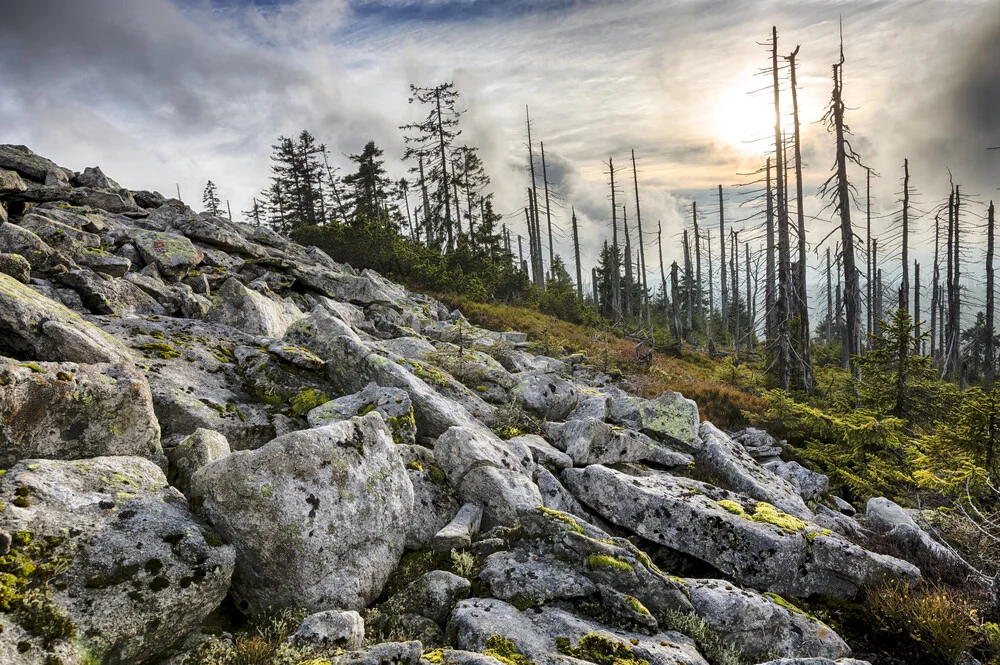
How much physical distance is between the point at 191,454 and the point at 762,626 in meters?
7.78

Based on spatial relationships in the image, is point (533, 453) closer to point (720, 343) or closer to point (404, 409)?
point (404, 409)

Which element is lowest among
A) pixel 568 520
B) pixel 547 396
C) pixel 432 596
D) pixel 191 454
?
pixel 432 596

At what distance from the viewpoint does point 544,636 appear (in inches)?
194

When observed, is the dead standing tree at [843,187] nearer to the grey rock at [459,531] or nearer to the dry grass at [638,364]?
the dry grass at [638,364]

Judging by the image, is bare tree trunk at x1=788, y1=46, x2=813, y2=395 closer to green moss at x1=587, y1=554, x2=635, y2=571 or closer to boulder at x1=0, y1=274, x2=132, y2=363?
green moss at x1=587, y1=554, x2=635, y2=571

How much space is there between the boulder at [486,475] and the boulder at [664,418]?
190 inches

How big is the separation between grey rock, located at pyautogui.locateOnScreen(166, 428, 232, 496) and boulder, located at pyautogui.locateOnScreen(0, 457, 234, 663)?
29.8 inches

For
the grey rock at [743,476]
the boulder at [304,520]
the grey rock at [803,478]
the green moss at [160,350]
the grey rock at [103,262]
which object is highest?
→ the grey rock at [103,262]

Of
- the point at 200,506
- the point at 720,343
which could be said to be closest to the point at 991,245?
the point at 720,343

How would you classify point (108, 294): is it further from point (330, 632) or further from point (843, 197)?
point (843, 197)

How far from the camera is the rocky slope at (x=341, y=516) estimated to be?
4.19 metres

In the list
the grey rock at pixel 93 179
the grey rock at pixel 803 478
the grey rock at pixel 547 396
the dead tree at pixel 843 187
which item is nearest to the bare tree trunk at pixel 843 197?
the dead tree at pixel 843 187

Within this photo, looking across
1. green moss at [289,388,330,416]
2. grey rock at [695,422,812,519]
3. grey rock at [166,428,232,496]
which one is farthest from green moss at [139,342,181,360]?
grey rock at [695,422,812,519]

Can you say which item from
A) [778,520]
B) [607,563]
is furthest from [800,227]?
[607,563]
